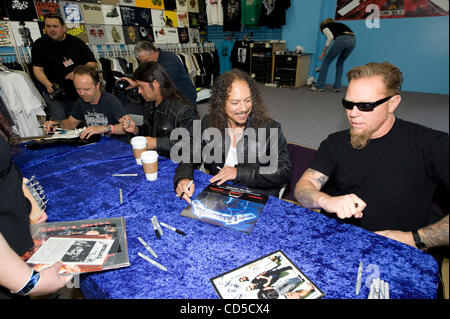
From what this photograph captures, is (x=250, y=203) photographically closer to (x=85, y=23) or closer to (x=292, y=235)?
(x=292, y=235)

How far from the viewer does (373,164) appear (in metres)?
1.25

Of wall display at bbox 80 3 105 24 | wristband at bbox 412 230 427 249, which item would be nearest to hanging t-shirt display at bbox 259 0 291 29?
wall display at bbox 80 3 105 24

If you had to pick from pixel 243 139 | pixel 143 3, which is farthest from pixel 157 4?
pixel 243 139

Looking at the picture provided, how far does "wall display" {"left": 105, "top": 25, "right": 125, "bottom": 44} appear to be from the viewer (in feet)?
16.9

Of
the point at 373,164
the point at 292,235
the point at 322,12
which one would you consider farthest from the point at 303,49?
the point at 292,235

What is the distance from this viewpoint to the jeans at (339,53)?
555 cm

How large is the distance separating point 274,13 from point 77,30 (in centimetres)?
487

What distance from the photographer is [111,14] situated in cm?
512

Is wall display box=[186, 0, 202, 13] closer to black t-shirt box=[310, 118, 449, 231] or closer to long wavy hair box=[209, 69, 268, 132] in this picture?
long wavy hair box=[209, 69, 268, 132]

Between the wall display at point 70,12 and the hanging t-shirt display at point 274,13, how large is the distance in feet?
15.0

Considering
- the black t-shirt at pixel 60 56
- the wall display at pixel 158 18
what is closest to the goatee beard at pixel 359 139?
the black t-shirt at pixel 60 56

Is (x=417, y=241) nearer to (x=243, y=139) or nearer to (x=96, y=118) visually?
(x=243, y=139)

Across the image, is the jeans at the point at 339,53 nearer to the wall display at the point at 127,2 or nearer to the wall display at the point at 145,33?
the wall display at the point at 145,33

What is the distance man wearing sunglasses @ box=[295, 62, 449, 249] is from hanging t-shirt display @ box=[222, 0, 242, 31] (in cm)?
697
